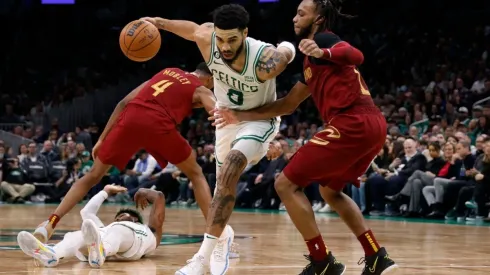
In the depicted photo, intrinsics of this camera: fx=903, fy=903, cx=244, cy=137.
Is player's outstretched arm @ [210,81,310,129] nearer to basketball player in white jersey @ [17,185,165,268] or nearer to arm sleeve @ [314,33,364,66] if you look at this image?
arm sleeve @ [314,33,364,66]

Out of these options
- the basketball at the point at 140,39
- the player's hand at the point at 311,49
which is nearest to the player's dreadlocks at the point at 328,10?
the player's hand at the point at 311,49

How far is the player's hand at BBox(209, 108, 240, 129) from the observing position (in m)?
6.50

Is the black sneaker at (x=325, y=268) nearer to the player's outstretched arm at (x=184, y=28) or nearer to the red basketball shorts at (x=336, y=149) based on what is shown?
the red basketball shorts at (x=336, y=149)

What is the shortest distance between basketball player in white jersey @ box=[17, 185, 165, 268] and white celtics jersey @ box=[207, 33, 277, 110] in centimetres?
Result: 125

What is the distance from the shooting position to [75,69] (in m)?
27.8

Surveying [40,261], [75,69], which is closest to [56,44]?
[75,69]

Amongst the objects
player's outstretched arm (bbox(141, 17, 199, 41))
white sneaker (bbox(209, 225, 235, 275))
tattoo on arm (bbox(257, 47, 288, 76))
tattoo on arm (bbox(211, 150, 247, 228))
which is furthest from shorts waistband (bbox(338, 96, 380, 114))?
player's outstretched arm (bbox(141, 17, 199, 41))

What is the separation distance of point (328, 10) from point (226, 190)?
1.39 m

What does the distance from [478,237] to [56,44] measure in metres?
20.8

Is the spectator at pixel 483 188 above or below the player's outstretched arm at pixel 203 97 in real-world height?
below

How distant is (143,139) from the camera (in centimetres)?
792

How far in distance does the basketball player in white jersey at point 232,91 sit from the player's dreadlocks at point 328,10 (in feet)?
1.39

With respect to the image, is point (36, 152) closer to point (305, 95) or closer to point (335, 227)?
point (335, 227)

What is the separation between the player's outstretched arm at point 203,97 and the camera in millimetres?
7684
